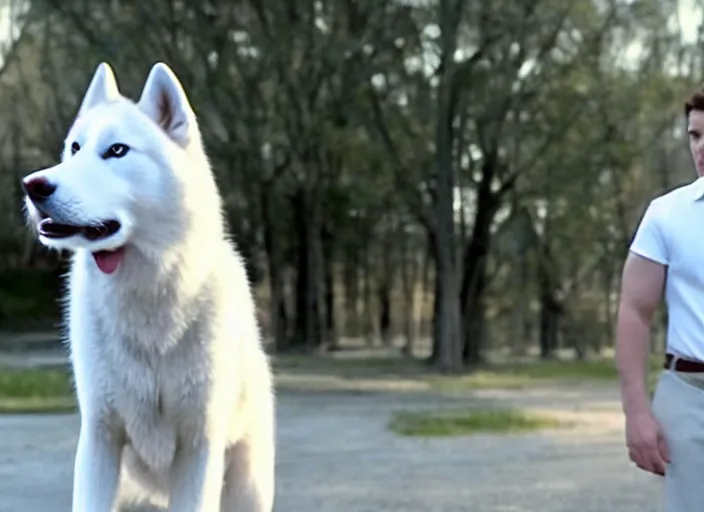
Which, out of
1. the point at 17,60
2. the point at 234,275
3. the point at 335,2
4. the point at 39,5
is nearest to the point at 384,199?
the point at 335,2

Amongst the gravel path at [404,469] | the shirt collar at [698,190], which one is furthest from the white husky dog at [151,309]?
the gravel path at [404,469]

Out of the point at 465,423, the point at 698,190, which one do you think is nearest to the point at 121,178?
the point at 698,190

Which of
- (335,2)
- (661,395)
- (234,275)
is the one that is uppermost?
(335,2)

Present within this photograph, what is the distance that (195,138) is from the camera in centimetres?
432

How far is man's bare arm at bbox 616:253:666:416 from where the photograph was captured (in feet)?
12.1

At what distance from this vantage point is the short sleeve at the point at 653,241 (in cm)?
371

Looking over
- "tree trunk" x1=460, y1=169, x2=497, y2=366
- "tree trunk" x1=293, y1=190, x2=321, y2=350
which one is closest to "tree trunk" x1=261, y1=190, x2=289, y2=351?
"tree trunk" x1=293, y1=190, x2=321, y2=350

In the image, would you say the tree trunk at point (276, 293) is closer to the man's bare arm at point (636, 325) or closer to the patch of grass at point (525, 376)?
the patch of grass at point (525, 376)

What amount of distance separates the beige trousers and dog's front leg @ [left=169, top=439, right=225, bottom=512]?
1672 millimetres

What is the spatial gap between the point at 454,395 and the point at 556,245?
15742mm

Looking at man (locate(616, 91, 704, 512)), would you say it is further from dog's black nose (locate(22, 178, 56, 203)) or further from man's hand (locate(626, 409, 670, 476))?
dog's black nose (locate(22, 178, 56, 203))

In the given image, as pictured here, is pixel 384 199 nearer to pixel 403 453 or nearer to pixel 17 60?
pixel 17 60

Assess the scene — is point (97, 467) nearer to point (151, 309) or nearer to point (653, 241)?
point (151, 309)

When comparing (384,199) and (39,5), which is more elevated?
(39,5)
